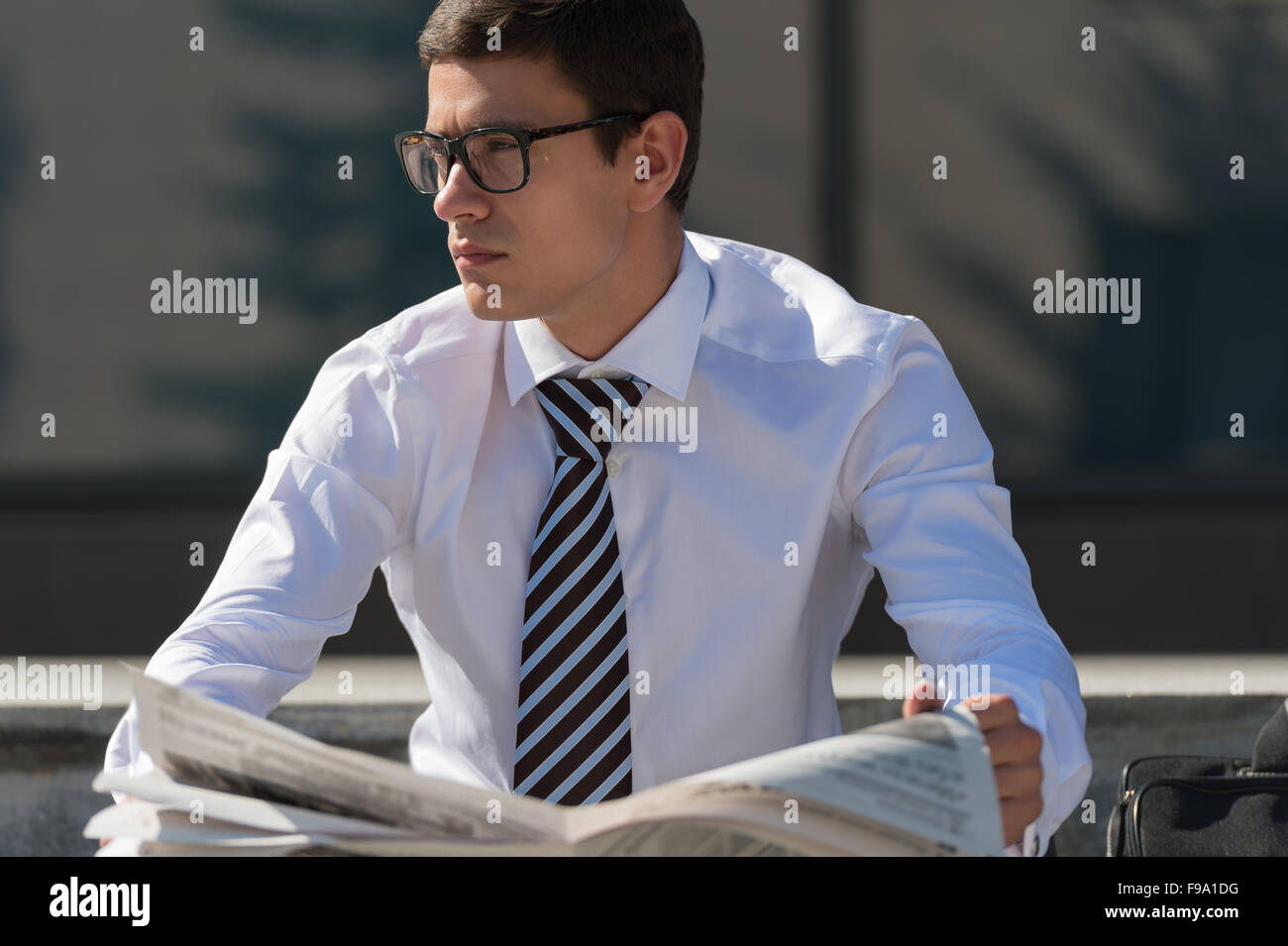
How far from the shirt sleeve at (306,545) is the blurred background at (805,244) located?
2010mm

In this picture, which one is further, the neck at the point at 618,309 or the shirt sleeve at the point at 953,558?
the neck at the point at 618,309

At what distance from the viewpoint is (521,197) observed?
202cm

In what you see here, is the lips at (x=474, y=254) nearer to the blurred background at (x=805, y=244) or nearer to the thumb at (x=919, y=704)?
the thumb at (x=919, y=704)

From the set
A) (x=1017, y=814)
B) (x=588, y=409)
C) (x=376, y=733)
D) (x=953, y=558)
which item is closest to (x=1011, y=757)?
(x=1017, y=814)

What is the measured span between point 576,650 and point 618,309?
1.71 ft

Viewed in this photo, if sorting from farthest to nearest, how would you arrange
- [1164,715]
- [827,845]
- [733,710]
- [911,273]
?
[911,273]
[1164,715]
[733,710]
[827,845]

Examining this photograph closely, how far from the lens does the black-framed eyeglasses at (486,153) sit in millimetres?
1987

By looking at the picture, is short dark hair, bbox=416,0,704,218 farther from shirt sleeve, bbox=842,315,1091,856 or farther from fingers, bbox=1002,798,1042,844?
fingers, bbox=1002,798,1042,844

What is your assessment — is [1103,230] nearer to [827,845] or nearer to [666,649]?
[666,649]

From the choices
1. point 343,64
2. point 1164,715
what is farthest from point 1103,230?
point 343,64

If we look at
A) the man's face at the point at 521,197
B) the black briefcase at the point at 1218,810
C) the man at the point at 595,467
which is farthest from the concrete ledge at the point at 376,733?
the man's face at the point at 521,197

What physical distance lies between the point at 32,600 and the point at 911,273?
106 inches

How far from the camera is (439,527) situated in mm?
2098

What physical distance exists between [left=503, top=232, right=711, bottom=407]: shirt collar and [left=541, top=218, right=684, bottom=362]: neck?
2cm
